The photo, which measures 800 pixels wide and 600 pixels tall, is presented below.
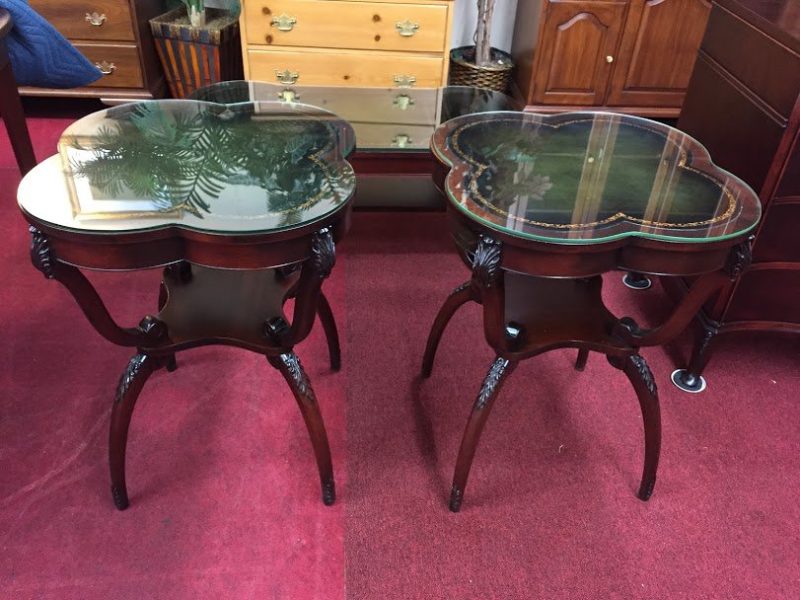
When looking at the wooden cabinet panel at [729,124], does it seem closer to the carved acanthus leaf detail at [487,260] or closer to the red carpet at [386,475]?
the red carpet at [386,475]

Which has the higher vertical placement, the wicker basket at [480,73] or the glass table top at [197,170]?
the glass table top at [197,170]

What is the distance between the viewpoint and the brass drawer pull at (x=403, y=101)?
2189 millimetres

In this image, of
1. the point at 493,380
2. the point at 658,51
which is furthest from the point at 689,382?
the point at 658,51

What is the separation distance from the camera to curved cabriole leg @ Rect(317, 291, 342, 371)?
5.21 ft

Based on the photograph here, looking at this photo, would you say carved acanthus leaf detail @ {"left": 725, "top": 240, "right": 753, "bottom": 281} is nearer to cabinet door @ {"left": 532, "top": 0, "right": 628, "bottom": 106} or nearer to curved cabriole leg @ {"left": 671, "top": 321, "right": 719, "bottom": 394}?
curved cabriole leg @ {"left": 671, "top": 321, "right": 719, "bottom": 394}

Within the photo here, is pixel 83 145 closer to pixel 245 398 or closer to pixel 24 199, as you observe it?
pixel 24 199

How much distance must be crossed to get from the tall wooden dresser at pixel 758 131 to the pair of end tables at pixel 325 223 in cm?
20

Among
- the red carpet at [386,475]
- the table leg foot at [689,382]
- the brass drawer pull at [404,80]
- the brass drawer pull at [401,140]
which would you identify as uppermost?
the brass drawer pull at [401,140]

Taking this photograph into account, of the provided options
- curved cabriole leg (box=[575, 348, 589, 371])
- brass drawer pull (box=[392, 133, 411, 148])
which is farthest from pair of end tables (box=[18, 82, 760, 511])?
brass drawer pull (box=[392, 133, 411, 148])

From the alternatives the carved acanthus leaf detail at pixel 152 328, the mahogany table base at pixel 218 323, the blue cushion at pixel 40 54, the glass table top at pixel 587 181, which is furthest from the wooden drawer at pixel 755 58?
the blue cushion at pixel 40 54

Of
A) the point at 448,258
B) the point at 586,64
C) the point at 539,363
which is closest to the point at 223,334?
the point at 539,363

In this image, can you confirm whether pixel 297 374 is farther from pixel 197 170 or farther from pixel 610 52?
pixel 610 52

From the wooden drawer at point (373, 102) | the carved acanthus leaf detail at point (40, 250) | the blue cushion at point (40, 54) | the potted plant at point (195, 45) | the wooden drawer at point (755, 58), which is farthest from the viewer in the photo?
the potted plant at point (195, 45)

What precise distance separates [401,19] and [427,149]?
38.9 inches
